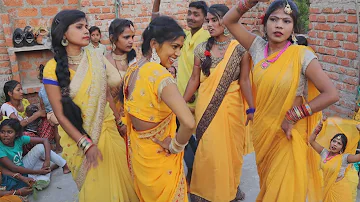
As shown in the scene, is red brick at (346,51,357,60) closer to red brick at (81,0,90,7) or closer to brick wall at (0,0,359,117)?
brick wall at (0,0,359,117)

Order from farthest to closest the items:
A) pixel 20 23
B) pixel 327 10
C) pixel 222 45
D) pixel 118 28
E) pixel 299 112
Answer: pixel 20 23, pixel 327 10, pixel 118 28, pixel 222 45, pixel 299 112

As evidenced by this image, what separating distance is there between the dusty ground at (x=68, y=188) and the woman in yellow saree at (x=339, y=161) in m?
0.56

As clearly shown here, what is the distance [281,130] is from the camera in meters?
2.59

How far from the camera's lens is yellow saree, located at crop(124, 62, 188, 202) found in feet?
7.43

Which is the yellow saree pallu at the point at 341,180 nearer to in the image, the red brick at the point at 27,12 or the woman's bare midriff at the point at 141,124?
the woman's bare midriff at the point at 141,124

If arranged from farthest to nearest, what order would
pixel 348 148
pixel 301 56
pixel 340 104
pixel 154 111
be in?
pixel 340 104 < pixel 348 148 < pixel 301 56 < pixel 154 111

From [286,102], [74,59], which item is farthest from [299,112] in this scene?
[74,59]

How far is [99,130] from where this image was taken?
9.44 feet

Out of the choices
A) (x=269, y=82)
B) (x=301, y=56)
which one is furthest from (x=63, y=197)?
(x=301, y=56)

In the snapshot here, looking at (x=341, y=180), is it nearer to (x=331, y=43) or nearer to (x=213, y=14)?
(x=213, y=14)

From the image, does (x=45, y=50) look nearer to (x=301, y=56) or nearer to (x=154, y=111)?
(x=154, y=111)

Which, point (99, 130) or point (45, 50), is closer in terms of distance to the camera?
point (99, 130)

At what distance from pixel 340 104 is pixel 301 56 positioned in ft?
8.41

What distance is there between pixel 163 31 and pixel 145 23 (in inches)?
148
